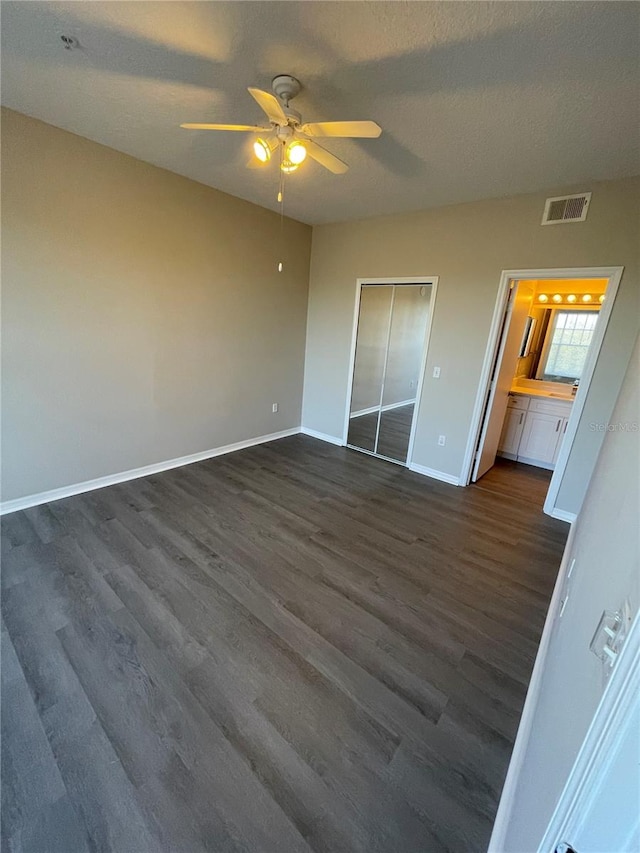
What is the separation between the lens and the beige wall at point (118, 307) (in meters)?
2.48

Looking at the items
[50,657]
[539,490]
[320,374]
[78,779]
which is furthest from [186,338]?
[539,490]

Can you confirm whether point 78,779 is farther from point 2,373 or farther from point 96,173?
point 96,173

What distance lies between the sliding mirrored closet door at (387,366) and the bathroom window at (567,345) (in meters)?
2.17

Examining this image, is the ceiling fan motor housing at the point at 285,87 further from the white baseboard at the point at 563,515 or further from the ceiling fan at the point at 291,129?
the white baseboard at the point at 563,515

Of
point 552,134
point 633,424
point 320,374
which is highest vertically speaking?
point 552,134

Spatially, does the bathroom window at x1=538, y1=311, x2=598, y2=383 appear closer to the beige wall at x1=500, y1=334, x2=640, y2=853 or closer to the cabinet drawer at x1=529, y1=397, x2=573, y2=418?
the cabinet drawer at x1=529, y1=397, x2=573, y2=418

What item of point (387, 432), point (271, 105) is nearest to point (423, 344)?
point (387, 432)

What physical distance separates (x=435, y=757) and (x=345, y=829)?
0.43 metres

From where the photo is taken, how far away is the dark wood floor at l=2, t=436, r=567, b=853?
116 cm

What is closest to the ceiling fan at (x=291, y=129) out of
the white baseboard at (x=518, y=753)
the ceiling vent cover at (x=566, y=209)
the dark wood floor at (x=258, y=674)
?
the ceiling vent cover at (x=566, y=209)

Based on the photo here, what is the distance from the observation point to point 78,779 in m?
1.21

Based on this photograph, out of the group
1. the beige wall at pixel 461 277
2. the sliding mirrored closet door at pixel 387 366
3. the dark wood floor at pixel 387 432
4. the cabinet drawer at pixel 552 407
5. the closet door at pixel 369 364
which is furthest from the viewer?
the dark wood floor at pixel 387 432

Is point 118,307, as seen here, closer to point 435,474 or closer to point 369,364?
point 369,364

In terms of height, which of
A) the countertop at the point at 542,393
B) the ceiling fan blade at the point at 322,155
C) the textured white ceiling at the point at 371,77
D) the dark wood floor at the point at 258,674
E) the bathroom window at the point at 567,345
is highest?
the textured white ceiling at the point at 371,77
